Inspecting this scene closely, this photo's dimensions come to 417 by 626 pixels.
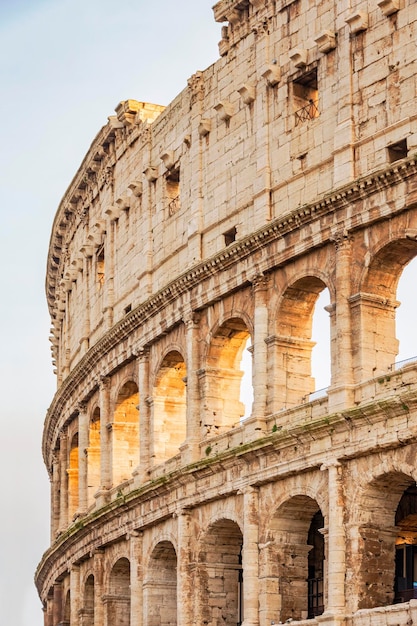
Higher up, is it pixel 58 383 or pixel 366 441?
pixel 58 383

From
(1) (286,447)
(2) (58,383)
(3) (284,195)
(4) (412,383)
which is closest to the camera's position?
(4) (412,383)

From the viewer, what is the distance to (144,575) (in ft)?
145

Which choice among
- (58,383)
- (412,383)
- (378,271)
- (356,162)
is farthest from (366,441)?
(58,383)

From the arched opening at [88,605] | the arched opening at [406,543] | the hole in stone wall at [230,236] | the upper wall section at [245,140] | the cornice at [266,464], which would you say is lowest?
the arched opening at [88,605]

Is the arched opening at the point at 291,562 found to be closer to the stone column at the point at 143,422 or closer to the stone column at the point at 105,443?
the stone column at the point at 143,422

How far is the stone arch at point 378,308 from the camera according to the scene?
1409 inches

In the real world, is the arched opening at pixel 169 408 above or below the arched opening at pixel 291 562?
above

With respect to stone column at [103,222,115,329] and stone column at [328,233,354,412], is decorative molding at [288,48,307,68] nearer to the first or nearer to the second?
stone column at [328,233,354,412]

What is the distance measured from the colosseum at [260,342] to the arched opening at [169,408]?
0.18ft

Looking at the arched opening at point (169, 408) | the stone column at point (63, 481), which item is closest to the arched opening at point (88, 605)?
the stone column at point (63, 481)

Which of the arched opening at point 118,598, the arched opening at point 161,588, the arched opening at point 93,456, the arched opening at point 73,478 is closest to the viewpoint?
the arched opening at point 161,588

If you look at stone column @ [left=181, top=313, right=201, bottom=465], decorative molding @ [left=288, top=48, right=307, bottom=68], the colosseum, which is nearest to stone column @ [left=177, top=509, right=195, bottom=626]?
the colosseum

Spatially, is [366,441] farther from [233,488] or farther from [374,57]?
[374,57]

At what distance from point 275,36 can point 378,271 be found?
25.7 feet
